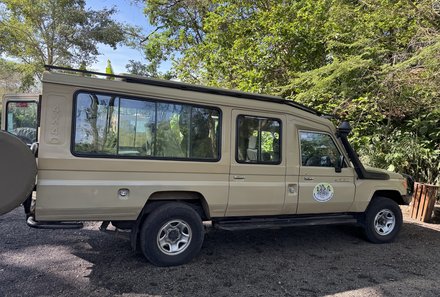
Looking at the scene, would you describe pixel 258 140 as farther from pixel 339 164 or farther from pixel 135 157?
pixel 135 157

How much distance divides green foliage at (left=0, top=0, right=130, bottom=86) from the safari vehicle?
19472 millimetres

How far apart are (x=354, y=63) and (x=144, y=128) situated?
6.14m

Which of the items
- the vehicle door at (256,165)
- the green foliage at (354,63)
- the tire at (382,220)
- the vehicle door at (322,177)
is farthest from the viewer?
the green foliage at (354,63)

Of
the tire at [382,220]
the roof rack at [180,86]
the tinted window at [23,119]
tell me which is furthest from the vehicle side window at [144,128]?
the tire at [382,220]

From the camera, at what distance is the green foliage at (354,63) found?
8.52 meters

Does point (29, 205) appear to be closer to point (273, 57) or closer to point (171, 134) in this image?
point (171, 134)

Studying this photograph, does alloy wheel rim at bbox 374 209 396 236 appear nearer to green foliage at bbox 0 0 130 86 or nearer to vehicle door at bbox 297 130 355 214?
vehicle door at bbox 297 130 355 214

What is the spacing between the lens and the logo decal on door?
552 cm

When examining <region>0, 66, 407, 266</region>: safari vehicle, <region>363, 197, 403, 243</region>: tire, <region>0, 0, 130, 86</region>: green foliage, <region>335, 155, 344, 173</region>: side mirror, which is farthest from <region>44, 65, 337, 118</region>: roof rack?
<region>0, 0, 130, 86</region>: green foliage

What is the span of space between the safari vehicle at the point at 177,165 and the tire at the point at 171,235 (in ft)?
0.04

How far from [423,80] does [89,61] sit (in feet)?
69.9

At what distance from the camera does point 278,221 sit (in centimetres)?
533

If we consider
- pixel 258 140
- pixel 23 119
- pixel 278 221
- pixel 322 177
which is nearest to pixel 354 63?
pixel 322 177

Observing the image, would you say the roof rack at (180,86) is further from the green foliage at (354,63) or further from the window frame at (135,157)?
the green foliage at (354,63)
